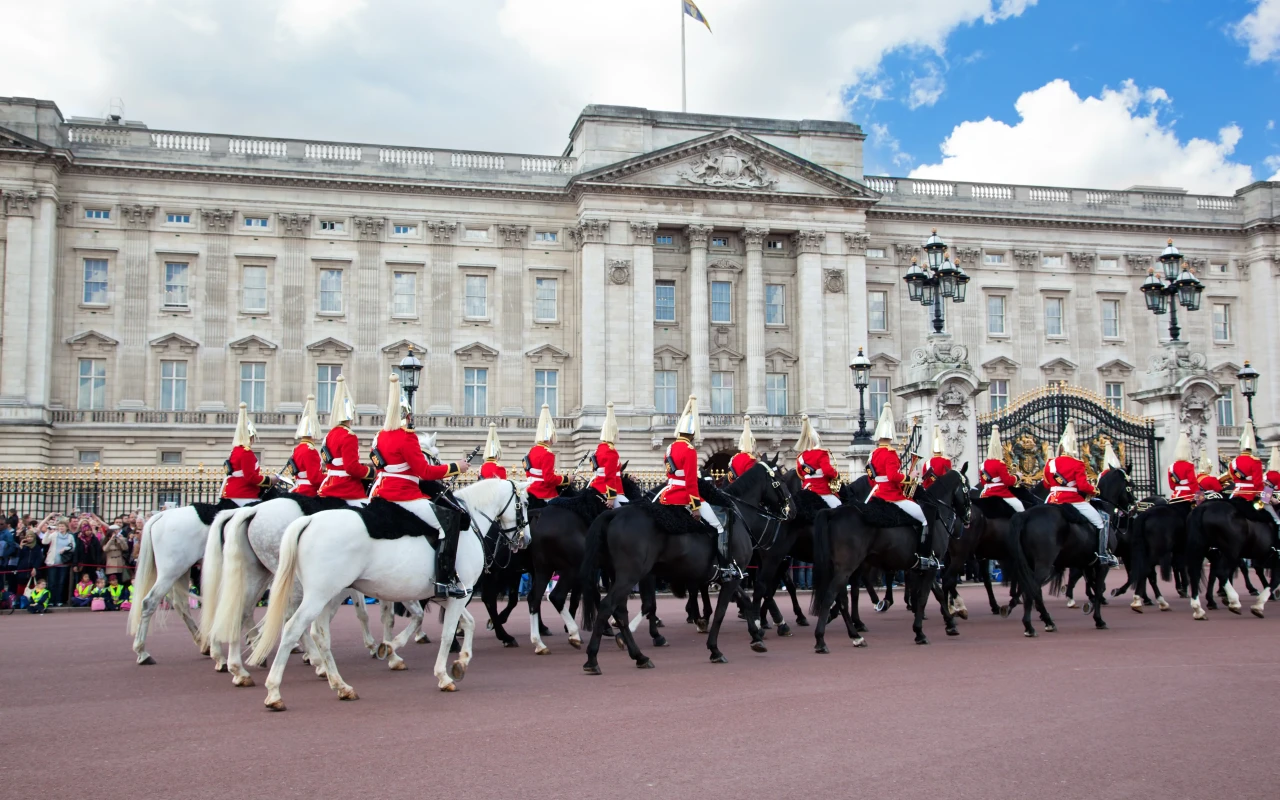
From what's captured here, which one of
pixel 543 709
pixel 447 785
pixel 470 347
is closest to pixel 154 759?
pixel 447 785

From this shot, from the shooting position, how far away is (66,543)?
73.5ft

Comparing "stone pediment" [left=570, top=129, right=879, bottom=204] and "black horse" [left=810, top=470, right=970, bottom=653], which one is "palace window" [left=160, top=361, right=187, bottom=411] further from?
"black horse" [left=810, top=470, right=970, bottom=653]

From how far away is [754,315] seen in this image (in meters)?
48.7

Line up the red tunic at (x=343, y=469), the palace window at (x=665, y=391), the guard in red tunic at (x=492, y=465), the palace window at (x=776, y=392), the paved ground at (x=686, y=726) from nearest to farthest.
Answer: the paved ground at (x=686, y=726), the red tunic at (x=343, y=469), the guard in red tunic at (x=492, y=465), the palace window at (x=665, y=391), the palace window at (x=776, y=392)

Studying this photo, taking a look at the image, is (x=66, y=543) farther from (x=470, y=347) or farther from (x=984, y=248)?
(x=984, y=248)

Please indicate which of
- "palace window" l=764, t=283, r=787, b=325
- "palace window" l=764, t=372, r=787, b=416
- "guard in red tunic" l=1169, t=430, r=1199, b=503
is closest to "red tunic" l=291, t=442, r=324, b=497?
"guard in red tunic" l=1169, t=430, r=1199, b=503

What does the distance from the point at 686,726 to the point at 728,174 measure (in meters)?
41.9

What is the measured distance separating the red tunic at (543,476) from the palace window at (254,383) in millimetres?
32006

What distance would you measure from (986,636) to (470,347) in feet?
112

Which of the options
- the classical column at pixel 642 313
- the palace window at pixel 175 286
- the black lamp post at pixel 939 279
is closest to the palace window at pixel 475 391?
the classical column at pixel 642 313

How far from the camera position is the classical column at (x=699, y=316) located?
4797 centimetres

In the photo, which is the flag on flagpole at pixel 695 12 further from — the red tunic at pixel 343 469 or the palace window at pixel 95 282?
the red tunic at pixel 343 469

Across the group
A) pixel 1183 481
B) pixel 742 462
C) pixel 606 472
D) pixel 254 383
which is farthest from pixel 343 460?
pixel 254 383

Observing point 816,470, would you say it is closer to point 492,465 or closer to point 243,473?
point 492,465
